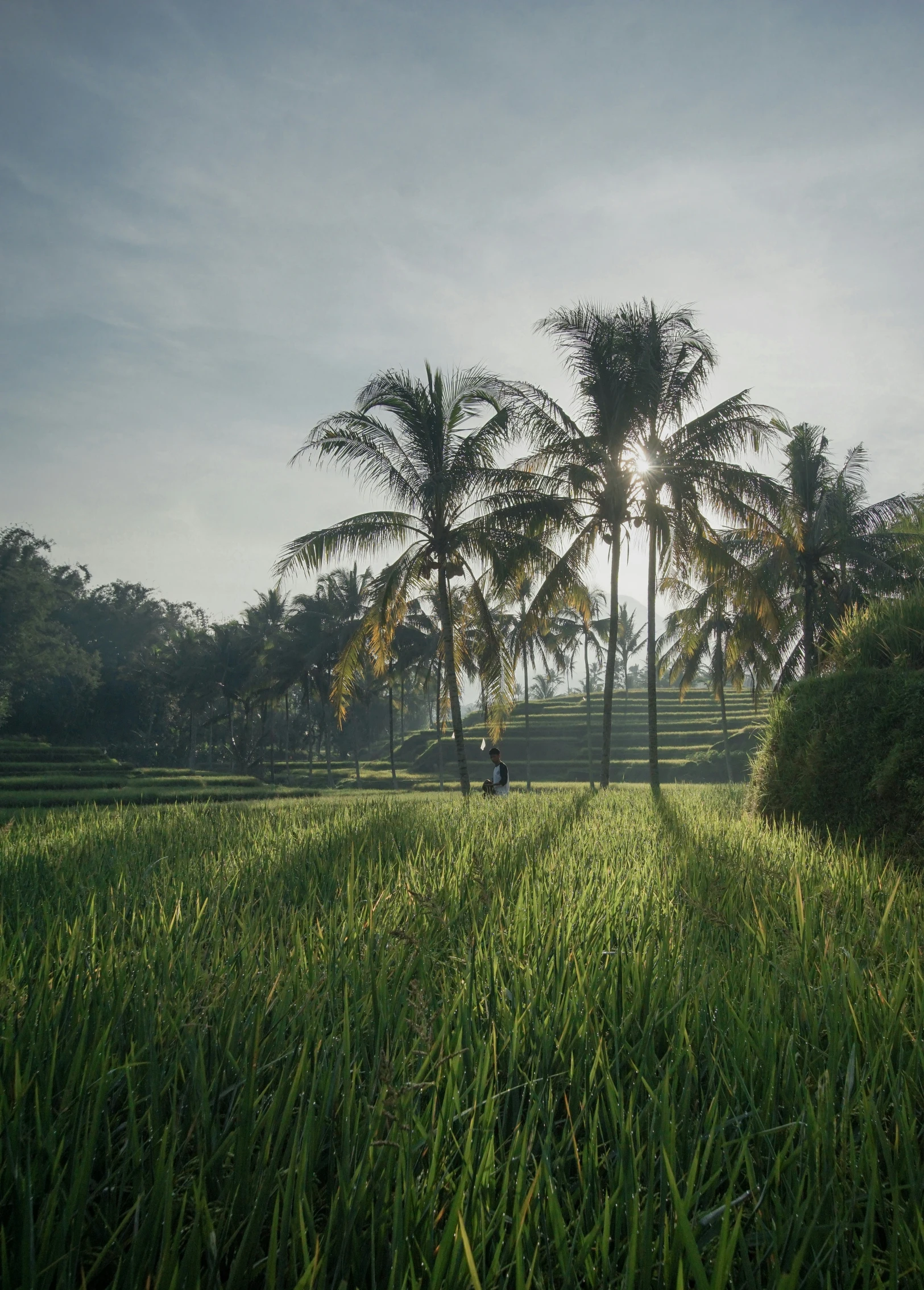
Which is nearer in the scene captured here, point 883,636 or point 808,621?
point 883,636

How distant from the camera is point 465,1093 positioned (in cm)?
157

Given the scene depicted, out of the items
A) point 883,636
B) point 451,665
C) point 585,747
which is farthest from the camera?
point 585,747

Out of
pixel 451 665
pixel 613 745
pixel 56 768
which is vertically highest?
pixel 451 665

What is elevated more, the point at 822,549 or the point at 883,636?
the point at 822,549

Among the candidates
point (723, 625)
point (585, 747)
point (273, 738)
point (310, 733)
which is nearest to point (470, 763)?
point (585, 747)

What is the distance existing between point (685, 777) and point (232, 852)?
3460 centimetres

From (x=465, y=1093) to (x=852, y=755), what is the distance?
17.5ft

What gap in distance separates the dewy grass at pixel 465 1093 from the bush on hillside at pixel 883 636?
10.7 feet

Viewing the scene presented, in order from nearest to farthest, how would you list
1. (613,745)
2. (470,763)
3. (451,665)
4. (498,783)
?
(498,783) → (451,665) → (470,763) → (613,745)

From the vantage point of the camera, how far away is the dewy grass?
1111mm

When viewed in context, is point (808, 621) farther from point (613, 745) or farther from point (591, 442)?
point (613, 745)

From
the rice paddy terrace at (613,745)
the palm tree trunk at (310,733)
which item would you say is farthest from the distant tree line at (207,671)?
the rice paddy terrace at (613,745)

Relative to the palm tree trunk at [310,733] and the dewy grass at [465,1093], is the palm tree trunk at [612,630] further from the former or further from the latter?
the palm tree trunk at [310,733]

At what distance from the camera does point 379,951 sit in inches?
95.8
